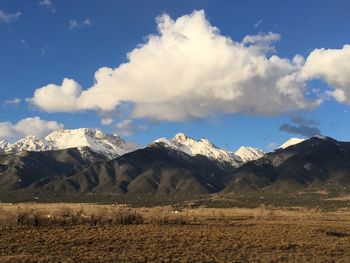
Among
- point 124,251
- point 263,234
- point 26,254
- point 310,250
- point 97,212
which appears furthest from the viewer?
point 97,212

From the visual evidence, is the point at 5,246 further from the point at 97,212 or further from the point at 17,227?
the point at 97,212

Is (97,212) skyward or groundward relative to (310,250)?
skyward

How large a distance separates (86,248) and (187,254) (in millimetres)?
8850

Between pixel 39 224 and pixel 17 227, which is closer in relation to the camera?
pixel 17 227

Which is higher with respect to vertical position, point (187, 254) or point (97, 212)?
point (97, 212)

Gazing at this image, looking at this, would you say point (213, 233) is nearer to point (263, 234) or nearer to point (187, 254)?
point (263, 234)

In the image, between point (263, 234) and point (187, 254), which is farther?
point (263, 234)

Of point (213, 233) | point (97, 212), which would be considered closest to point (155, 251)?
point (213, 233)

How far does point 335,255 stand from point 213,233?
717 inches

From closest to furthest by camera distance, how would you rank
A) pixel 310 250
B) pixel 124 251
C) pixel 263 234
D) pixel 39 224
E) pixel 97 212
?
1. pixel 124 251
2. pixel 310 250
3. pixel 263 234
4. pixel 39 224
5. pixel 97 212

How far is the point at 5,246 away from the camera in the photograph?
147ft

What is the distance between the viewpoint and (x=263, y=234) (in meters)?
59.8

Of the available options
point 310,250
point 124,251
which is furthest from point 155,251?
point 310,250

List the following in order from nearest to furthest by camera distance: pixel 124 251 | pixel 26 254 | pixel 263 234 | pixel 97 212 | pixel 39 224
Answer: pixel 26 254, pixel 124 251, pixel 263 234, pixel 39 224, pixel 97 212
